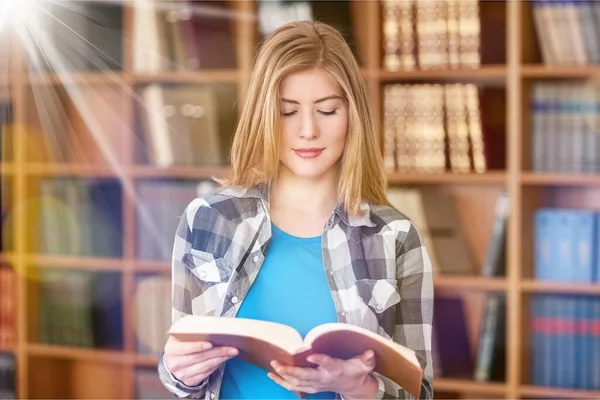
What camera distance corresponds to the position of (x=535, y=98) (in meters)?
2.44

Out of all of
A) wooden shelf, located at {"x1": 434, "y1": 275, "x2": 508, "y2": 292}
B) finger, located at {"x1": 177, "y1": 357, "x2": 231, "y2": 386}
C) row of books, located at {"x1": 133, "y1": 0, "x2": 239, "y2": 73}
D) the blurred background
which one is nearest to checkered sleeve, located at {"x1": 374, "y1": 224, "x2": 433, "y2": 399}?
finger, located at {"x1": 177, "y1": 357, "x2": 231, "y2": 386}

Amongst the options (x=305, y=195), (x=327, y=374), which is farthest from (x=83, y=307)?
(x=327, y=374)

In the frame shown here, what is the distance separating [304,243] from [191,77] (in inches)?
65.8

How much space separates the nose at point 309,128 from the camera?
1.08 meters

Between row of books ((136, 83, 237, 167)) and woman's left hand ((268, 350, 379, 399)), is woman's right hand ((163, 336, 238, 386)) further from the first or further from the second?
row of books ((136, 83, 237, 167))

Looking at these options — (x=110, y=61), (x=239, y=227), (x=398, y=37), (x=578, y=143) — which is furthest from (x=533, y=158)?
(x=239, y=227)

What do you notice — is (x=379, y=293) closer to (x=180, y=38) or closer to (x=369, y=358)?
(x=369, y=358)

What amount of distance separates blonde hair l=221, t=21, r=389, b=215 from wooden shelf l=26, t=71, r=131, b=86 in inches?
67.1

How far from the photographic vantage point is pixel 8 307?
2.88 metres

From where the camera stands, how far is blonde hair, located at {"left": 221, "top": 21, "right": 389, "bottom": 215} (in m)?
1.08

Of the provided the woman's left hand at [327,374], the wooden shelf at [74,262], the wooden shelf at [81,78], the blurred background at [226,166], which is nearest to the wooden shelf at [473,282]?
the blurred background at [226,166]

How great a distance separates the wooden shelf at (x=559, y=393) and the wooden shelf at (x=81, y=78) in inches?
60.9

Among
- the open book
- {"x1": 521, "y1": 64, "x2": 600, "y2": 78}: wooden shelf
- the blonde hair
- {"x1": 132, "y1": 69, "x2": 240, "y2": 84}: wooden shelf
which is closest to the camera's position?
the open book

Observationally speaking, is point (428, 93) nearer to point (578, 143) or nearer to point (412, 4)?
point (412, 4)
